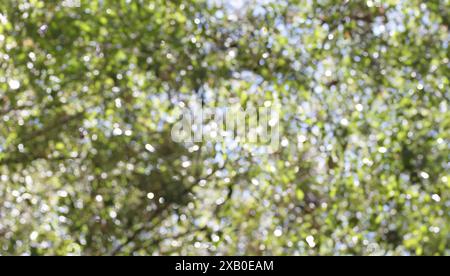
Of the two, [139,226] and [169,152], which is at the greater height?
[169,152]

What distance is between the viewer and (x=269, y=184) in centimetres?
493

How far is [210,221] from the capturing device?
4.91m

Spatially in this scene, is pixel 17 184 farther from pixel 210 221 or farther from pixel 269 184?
pixel 269 184

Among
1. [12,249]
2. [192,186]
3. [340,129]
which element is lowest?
[12,249]

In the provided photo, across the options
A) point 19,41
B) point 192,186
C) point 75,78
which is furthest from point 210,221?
point 19,41

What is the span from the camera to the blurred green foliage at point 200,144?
16.0ft

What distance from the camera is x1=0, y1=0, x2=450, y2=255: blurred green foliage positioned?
4.88m

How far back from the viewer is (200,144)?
4.94 m

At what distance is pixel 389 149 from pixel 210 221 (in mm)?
1222
